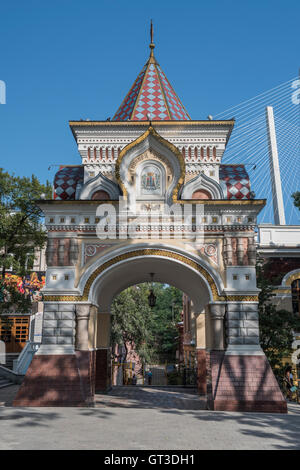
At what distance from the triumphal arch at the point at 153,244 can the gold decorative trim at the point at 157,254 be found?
3cm

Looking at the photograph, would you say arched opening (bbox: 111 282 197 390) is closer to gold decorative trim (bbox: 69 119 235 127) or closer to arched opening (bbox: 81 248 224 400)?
arched opening (bbox: 81 248 224 400)

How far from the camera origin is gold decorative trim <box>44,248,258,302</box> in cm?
1245

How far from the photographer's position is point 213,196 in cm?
1377

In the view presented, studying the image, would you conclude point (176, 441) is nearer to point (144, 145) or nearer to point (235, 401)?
point (235, 401)

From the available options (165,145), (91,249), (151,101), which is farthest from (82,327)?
(151,101)

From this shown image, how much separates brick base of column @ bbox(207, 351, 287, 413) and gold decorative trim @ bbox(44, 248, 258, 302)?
5.66 ft

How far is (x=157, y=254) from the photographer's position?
12.9 m

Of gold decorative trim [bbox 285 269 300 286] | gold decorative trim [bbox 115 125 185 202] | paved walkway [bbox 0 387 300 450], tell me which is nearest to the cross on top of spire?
gold decorative trim [bbox 115 125 185 202]

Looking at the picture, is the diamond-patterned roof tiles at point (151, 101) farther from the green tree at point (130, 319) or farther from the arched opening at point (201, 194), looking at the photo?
the green tree at point (130, 319)

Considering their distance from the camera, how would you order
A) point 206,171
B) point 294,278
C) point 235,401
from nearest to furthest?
point 235,401 < point 206,171 < point 294,278

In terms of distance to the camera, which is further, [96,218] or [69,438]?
[96,218]

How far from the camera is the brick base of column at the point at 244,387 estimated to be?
11289 millimetres
